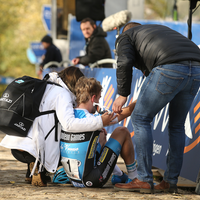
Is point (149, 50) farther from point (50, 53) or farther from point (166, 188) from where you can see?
point (50, 53)

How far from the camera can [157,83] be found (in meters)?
2.98

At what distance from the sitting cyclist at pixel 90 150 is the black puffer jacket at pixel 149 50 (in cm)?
40

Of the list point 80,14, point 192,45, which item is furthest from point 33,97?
point 80,14

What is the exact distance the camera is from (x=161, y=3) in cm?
3397

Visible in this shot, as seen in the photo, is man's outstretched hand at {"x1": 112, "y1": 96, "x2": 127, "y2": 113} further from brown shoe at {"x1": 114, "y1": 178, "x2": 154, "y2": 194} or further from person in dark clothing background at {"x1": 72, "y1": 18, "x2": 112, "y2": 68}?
person in dark clothing background at {"x1": 72, "y1": 18, "x2": 112, "y2": 68}

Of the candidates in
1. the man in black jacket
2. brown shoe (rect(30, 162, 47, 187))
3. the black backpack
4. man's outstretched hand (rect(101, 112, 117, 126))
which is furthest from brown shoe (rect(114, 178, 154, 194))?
the black backpack

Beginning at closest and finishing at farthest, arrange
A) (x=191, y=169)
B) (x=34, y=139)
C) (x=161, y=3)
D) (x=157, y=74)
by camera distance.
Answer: (x=157, y=74) → (x=34, y=139) → (x=191, y=169) → (x=161, y=3)

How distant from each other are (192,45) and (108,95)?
2.64m

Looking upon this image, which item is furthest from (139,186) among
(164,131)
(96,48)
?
(96,48)

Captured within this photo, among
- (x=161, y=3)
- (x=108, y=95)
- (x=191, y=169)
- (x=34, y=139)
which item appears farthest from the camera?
(x=161, y=3)

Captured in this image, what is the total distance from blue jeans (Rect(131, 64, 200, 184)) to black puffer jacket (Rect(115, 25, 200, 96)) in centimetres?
10

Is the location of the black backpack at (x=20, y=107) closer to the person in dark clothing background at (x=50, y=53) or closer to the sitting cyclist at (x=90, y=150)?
the sitting cyclist at (x=90, y=150)

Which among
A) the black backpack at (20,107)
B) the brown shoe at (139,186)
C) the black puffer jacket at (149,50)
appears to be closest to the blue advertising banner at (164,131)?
the brown shoe at (139,186)

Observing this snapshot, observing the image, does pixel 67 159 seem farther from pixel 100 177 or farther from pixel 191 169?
pixel 191 169
